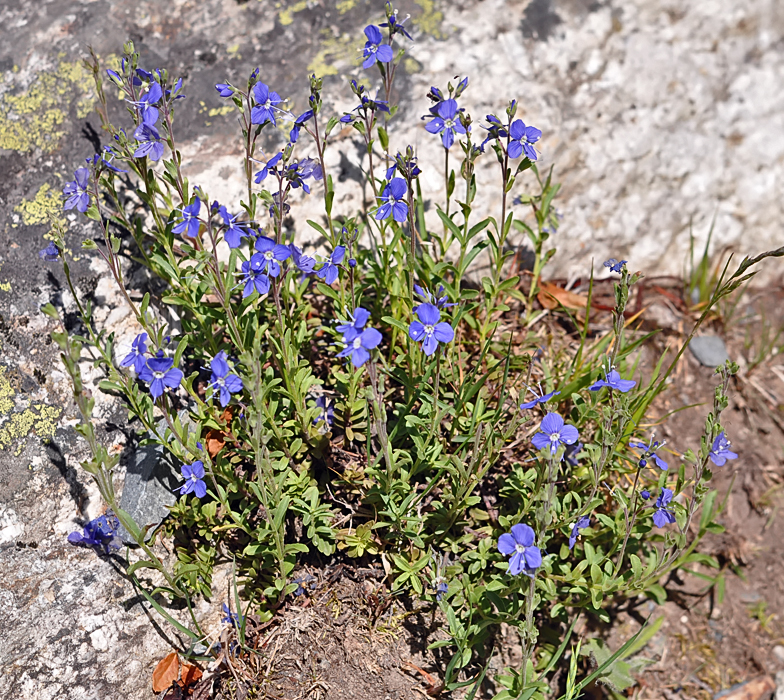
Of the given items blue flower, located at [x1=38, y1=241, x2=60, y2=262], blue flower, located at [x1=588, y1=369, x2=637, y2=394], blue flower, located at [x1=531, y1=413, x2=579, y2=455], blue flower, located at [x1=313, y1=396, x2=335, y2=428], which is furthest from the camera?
blue flower, located at [x1=313, y1=396, x2=335, y2=428]

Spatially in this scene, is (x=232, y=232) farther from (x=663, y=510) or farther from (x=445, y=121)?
(x=663, y=510)

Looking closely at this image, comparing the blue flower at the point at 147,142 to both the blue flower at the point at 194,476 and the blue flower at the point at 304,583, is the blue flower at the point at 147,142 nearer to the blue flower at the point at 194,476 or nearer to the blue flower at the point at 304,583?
the blue flower at the point at 194,476

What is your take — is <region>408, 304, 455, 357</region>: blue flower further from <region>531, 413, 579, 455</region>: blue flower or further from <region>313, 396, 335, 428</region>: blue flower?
<region>313, 396, 335, 428</region>: blue flower

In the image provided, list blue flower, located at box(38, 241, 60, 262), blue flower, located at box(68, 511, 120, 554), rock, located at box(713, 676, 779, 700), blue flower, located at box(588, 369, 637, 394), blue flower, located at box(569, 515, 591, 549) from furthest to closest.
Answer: rock, located at box(713, 676, 779, 700) → blue flower, located at box(38, 241, 60, 262) → blue flower, located at box(569, 515, 591, 549) → blue flower, located at box(68, 511, 120, 554) → blue flower, located at box(588, 369, 637, 394)

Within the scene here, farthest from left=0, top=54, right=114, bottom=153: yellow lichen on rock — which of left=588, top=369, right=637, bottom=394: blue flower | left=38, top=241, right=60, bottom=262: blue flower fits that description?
left=588, top=369, right=637, bottom=394: blue flower

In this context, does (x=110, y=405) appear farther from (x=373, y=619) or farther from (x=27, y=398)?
(x=373, y=619)

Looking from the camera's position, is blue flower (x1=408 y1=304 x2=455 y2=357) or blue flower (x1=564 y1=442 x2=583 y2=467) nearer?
blue flower (x1=408 y1=304 x2=455 y2=357)

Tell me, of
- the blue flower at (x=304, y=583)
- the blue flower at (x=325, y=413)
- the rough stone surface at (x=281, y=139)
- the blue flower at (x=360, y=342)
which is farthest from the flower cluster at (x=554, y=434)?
the rough stone surface at (x=281, y=139)
